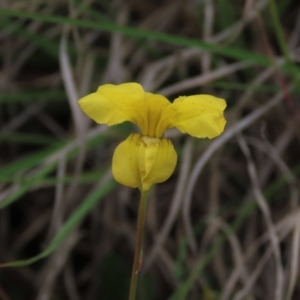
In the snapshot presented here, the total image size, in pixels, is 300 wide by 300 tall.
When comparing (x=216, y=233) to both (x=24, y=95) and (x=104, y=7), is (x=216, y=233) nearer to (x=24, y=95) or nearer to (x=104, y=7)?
(x=24, y=95)

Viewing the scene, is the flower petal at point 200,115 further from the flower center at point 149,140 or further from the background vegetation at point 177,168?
the background vegetation at point 177,168

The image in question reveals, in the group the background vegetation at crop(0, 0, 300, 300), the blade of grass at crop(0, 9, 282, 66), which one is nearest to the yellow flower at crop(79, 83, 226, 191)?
the blade of grass at crop(0, 9, 282, 66)

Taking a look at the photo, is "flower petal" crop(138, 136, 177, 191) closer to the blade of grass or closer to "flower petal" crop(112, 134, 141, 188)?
"flower petal" crop(112, 134, 141, 188)

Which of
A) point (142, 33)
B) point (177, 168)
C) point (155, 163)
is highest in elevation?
point (142, 33)

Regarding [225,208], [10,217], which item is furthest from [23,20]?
[225,208]

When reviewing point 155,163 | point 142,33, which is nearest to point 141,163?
point 155,163

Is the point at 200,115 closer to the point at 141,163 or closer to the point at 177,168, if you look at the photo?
the point at 141,163

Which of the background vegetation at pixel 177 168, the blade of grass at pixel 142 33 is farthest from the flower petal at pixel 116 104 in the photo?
the background vegetation at pixel 177 168
